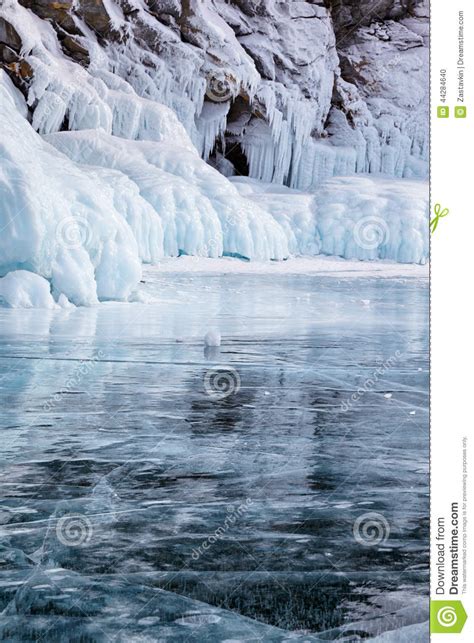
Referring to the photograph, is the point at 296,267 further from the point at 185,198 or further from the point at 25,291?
the point at 25,291

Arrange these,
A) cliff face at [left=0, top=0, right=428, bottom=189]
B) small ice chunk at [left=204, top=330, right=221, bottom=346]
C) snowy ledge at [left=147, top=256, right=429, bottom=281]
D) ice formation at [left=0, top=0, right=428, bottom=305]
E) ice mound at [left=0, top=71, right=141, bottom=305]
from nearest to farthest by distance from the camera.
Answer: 1. small ice chunk at [left=204, top=330, right=221, bottom=346]
2. ice mound at [left=0, top=71, right=141, bottom=305]
3. ice formation at [left=0, top=0, right=428, bottom=305]
4. snowy ledge at [left=147, top=256, right=429, bottom=281]
5. cliff face at [left=0, top=0, right=428, bottom=189]

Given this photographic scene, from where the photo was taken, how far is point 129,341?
8.58 meters

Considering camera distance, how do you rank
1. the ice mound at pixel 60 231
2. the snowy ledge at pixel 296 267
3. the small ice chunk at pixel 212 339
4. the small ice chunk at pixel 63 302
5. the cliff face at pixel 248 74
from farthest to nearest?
the cliff face at pixel 248 74 → the snowy ledge at pixel 296 267 → the small ice chunk at pixel 63 302 → the ice mound at pixel 60 231 → the small ice chunk at pixel 212 339

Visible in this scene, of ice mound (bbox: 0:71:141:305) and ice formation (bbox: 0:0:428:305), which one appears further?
ice formation (bbox: 0:0:428:305)

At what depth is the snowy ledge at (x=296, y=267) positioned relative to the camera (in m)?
18.9

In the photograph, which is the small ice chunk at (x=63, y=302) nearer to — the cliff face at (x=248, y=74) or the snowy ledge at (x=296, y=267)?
the snowy ledge at (x=296, y=267)

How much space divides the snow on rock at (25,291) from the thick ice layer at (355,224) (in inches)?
524

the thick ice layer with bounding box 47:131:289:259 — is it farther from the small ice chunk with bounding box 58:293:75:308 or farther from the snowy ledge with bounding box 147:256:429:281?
the small ice chunk with bounding box 58:293:75:308
